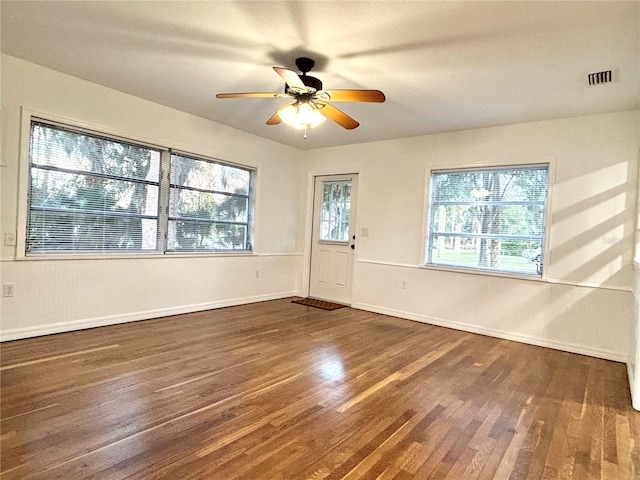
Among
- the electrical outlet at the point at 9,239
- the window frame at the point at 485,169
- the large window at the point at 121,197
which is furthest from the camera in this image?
the window frame at the point at 485,169

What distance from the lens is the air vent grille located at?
2.82 meters

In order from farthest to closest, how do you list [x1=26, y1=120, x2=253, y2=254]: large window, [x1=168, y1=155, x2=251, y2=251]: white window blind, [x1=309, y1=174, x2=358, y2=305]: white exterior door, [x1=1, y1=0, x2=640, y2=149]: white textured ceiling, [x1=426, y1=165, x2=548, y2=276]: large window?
[x1=309, y1=174, x2=358, y2=305]: white exterior door
[x1=168, y1=155, x2=251, y2=251]: white window blind
[x1=426, y1=165, x2=548, y2=276]: large window
[x1=26, y1=120, x2=253, y2=254]: large window
[x1=1, y1=0, x2=640, y2=149]: white textured ceiling

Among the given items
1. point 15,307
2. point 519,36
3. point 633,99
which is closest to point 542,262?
point 633,99

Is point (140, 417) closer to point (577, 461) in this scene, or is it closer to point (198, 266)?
point (577, 461)

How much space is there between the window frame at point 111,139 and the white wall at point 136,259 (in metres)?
0.04

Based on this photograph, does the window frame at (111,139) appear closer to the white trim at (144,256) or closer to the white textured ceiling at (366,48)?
the white trim at (144,256)

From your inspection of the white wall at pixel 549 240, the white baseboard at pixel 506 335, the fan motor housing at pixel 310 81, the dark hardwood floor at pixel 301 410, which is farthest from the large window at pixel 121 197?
the white baseboard at pixel 506 335

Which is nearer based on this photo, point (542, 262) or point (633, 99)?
point (633, 99)

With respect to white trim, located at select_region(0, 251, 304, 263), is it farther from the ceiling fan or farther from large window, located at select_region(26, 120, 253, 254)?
the ceiling fan

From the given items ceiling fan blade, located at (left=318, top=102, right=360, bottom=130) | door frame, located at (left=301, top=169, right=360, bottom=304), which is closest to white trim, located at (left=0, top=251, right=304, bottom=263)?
door frame, located at (left=301, top=169, right=360, bottom=304)

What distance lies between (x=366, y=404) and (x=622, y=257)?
3.08 meters

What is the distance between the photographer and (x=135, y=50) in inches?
113

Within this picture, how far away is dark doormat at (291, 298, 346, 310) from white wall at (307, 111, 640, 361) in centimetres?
50

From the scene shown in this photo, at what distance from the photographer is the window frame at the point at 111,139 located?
10.6 feet
